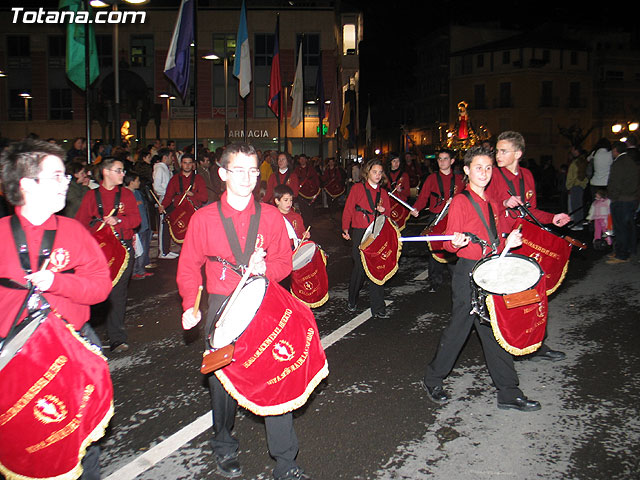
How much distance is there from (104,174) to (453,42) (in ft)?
248

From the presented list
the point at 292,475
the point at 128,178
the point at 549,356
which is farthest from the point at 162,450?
the point at 128,178

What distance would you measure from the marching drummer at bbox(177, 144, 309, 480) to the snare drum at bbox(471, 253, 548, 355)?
58.4 inches

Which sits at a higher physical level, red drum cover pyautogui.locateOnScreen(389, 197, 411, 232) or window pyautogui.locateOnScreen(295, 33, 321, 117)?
window pyautogui.locateOnScreen(295, 33, 321, 117)

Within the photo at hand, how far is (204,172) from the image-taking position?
15.0 m

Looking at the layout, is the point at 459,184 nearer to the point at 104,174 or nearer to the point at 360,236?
the point at 360,236

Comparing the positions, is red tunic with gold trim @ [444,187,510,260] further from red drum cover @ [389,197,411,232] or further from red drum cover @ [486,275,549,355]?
red drum cover @ [389,197,411,232]

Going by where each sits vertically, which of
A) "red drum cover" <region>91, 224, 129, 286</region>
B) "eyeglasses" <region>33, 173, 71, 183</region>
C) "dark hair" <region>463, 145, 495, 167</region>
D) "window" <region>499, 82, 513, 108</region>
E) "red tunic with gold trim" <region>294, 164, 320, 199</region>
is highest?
"window" <region>499, 82, 513, 108</region>

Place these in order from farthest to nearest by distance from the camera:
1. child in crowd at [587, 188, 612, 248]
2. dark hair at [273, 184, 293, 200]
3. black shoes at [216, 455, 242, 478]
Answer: child in crowd at [587, 188, 612, 248]
dark hair at [273, 184, 293, 200]
black shoes at [216, 455, 242, 478]

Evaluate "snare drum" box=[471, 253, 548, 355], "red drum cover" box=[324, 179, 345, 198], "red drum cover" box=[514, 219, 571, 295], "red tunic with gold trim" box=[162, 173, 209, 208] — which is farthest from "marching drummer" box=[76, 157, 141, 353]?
"red drum cover" box=[324, 179, 345, 198]

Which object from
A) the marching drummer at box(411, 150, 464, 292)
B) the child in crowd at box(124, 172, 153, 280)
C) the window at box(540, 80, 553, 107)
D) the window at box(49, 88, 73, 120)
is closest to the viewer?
the marching drummer at box(411, 150, 464, 292)

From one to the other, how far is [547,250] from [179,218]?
7012 mm

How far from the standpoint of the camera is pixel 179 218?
11.1 meters

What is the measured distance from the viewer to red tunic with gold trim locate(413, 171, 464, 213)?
910 centimetres

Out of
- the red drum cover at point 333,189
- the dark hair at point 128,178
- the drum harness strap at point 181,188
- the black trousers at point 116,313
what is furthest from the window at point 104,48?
the black trousers at point 116,313
